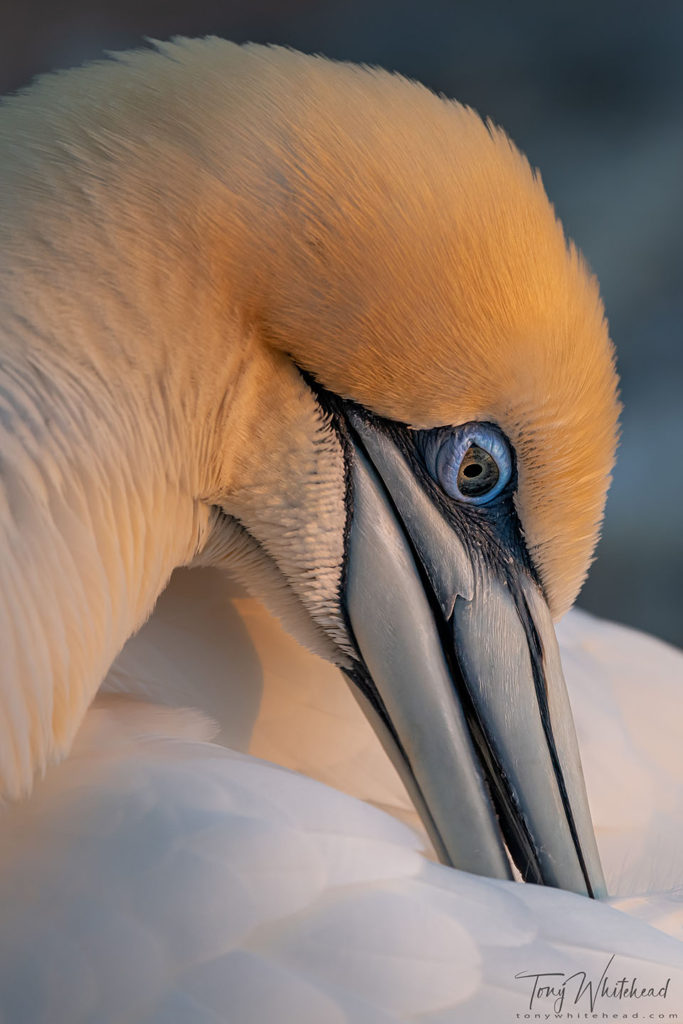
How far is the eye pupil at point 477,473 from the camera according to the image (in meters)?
1.47

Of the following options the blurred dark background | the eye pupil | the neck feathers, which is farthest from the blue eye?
the blurred dark background

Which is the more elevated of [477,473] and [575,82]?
[575,82]

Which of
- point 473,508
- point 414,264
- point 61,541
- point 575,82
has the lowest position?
point 61,541

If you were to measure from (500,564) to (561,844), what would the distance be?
0.35m

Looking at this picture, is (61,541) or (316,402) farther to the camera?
(316,402)

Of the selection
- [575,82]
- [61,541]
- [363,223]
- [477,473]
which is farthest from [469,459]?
[575,82]

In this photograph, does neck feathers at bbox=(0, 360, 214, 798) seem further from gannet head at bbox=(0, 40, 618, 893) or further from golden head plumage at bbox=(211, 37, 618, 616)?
golden head plumage at bbox=(211, 37, 618, 616)

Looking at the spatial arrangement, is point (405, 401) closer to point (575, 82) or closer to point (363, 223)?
point (363, 223)

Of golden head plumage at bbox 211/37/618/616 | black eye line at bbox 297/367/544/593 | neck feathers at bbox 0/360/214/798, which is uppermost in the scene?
golden head plumage at bbox 211/37/618/616

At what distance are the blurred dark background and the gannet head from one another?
2354 millimetres

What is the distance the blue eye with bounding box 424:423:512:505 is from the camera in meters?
1.45

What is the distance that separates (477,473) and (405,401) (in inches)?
5.2

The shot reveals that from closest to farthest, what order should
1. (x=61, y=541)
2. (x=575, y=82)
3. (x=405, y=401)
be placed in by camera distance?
(x=61, y=541) < (x=405, y=401) < (x=575, y=82)

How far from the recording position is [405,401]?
4.65 feet
